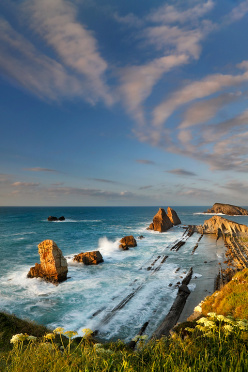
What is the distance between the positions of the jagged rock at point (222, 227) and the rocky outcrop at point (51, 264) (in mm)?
58538

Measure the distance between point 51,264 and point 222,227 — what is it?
63.4 m

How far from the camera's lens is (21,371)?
4824mm

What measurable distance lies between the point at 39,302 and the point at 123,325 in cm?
1143

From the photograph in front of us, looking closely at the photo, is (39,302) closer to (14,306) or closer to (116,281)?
(14,306)

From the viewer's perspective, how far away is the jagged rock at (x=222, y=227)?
69081mm

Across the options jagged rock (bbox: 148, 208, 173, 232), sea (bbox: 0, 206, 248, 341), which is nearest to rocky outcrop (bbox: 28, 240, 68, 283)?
sea (bbox: 0, 206, 248, 341)

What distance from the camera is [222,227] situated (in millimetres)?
73875

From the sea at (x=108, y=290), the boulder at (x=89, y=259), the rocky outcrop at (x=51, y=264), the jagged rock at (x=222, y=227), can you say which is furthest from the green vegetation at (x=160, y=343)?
the jagged rock at (x=222, y=227)

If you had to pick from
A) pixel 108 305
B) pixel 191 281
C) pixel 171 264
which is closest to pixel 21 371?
pixel 108 305

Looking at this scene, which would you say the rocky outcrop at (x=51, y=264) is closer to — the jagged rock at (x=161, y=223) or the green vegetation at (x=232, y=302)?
the green vegetation at (x=232, y=302)

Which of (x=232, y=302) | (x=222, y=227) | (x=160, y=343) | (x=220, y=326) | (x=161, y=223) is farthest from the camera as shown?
(x=161, y=223)

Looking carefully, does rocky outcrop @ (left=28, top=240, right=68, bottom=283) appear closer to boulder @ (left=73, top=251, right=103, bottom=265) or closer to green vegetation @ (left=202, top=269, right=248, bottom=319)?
boulder @ (left=73, top=251, right=103, bottom=265)

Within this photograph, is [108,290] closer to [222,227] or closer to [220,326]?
[220,326]

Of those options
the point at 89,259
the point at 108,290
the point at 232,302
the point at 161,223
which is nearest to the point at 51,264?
the point at 108,290
